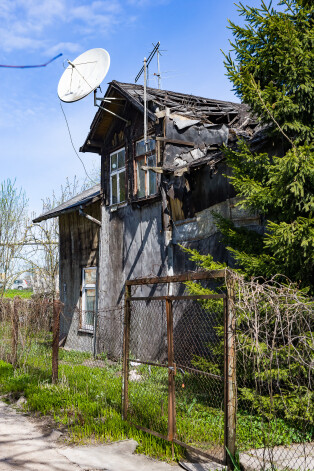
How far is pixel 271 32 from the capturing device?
23.0 feet

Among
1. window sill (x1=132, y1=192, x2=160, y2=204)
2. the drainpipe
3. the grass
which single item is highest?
window sill (x1=132, y1=192, x2=160, y2=204)

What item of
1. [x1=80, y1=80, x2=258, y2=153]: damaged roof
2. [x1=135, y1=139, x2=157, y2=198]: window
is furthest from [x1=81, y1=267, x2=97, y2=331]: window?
[x1=80, y1=80, x2=258, y2=153]: damaged roof

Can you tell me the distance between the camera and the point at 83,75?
1260 cm

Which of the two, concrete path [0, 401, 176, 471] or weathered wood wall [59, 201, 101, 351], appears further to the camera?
weathered wood wall [59, 201, 101, 351]

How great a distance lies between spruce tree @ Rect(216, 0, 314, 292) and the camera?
21.3 feet

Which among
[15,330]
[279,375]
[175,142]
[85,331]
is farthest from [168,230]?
[279,375]

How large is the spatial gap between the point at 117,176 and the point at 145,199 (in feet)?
7.17

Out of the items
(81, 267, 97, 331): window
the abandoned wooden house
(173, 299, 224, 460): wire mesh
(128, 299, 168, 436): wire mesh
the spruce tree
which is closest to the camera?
(173, 299, 224, 460): wire mesh

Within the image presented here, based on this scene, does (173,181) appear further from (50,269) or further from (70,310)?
(50,269)

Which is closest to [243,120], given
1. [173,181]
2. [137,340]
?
[173,181]

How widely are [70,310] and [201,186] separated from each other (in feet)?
27.1

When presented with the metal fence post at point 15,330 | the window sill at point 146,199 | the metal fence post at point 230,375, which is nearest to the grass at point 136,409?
→ the metal fence post at point 230,375

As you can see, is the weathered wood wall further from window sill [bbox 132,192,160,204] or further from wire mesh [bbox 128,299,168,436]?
wire mesh [bbox 128,299,168,436]

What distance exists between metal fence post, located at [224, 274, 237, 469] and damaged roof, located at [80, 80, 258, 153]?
713 centimetres
